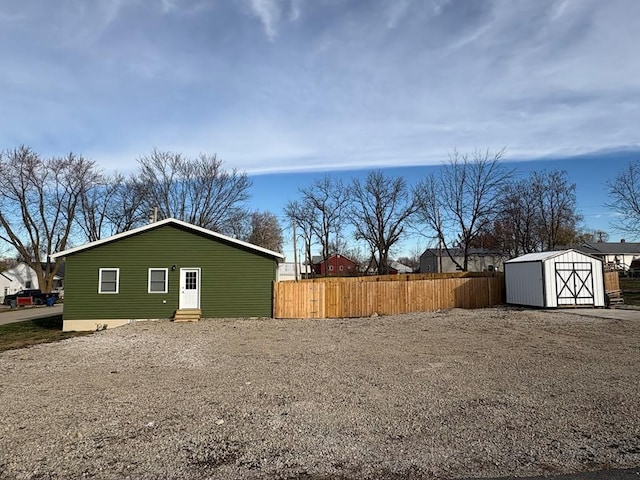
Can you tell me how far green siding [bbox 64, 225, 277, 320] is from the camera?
16641 mm

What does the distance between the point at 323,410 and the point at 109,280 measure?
1396 cm

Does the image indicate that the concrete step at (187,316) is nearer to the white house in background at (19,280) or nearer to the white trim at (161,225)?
the white trim at (161,225)

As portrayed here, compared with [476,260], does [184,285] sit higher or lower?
lower

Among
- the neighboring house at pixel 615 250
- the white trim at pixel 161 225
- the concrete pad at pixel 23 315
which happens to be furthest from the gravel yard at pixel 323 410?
the neighboring house at pixel 615 250

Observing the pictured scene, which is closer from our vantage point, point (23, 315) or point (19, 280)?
point (23, 315)

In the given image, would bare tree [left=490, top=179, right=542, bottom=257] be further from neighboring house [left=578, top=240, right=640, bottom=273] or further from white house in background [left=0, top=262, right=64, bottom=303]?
white house in background [left=0, top=262, right=64, bottom=303]

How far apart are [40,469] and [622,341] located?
11.8 m

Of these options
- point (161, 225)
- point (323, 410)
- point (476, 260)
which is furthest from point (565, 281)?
point (476, 260)

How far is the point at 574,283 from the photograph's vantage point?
1892 cm

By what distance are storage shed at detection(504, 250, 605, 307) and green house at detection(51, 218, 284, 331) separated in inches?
452

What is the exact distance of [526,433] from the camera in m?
4.63

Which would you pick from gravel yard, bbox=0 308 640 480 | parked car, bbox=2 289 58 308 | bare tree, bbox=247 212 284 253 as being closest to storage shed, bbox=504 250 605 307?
gravel yard, bbox=0 308 640 480

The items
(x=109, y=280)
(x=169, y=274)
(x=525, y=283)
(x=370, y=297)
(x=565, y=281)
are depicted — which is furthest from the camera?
(x=525, y=283)

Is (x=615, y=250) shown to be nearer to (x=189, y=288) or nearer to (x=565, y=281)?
(x=565, y=281)
